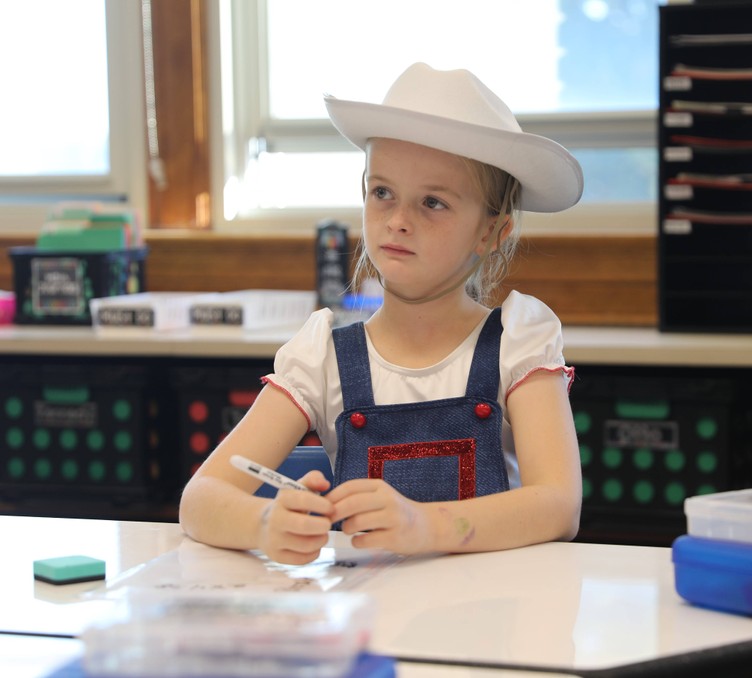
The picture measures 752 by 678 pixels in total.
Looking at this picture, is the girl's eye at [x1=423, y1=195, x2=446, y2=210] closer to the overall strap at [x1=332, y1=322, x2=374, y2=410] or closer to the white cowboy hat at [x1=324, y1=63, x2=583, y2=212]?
the white cowboy hat at [x1=324, y1=63, x2=583, y2=212]

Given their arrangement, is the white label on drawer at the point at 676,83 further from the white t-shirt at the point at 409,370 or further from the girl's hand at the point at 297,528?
the girl's hand at the point at 297,528

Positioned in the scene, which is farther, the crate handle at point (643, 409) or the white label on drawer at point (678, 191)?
the white label on drawer at point (678, 191)

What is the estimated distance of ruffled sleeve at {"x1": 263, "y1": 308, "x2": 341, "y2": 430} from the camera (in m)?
1.42

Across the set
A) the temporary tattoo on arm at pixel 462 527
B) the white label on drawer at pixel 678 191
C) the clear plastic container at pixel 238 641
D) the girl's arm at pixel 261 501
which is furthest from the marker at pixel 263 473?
the white label on drawer at pixel 678 191

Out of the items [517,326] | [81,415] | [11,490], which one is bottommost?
[11,490]

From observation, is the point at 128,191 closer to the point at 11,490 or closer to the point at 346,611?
the point at 11,490

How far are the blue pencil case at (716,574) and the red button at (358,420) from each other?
1.66 feet

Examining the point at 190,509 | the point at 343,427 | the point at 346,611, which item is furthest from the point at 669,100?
the point at 346,611

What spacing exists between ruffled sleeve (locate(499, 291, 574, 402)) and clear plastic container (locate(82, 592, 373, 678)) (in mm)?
785

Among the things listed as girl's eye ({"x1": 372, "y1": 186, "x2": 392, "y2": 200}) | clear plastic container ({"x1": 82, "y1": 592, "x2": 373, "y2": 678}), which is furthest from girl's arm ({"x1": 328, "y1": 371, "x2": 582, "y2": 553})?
clear plastic container ({"x1": 82, "y1": 592, "x2": 373, "y2": 678})

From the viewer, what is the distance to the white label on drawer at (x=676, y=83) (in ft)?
7.81

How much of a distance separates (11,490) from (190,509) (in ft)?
4.60

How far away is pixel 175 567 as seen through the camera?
42.7 inches

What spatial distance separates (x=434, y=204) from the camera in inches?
54.3
